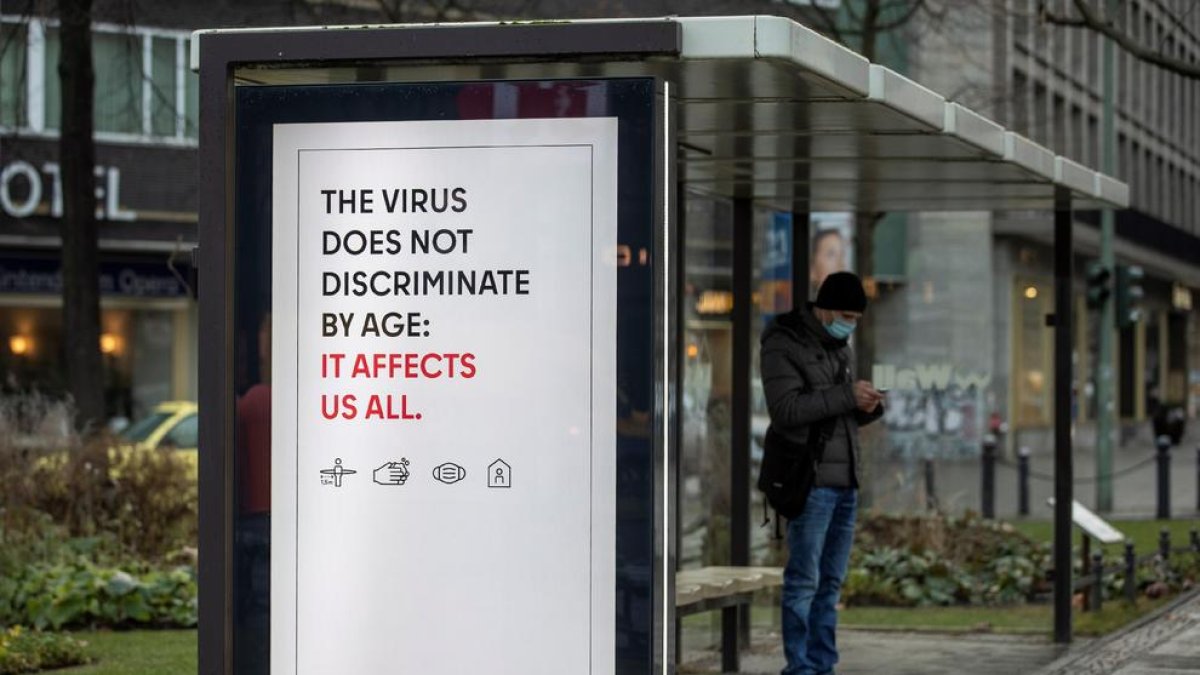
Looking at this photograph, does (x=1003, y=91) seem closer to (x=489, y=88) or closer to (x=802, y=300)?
(x=802, y=300)

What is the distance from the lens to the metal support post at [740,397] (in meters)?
10.8

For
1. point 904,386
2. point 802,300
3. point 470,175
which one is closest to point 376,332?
point 470,175

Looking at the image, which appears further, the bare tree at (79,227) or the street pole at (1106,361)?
the street pole at (1106,361)

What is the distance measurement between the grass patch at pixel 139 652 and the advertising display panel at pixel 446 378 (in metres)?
3.81

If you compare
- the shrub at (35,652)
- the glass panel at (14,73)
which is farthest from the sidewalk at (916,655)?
the glass panel at (14,73)

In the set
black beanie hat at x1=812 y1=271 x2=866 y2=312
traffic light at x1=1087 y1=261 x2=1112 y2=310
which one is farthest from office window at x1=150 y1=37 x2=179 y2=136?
black beanie hat at x1=812 y1=271 x2=866 y2=312

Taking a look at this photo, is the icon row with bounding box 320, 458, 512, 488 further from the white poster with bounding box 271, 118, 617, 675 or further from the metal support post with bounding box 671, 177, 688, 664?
the metal support post with bounding box 671, 177, 688, 664

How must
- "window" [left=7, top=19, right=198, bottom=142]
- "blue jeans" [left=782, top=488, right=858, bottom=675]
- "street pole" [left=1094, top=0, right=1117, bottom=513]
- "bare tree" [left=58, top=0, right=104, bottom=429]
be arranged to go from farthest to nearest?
"window" [left=7, top=19, right=198, bottom=142] → "street pole" [left=1094, top=0, right=1117, bottom=513] → "bare tree" [left=58, top=0, right=104, bottom=429] → "blue jeans" [left=782, top=488, right=858, bottom=675]

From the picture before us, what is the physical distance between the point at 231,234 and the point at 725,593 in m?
3.82

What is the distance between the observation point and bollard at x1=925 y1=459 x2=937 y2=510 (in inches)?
651

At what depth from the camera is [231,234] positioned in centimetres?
675

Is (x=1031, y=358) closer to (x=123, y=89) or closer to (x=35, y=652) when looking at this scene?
(x=123, y=89)

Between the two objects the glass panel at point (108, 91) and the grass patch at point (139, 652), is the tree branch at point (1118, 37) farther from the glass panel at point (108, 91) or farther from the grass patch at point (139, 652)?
the glass panel at point (108, 91)

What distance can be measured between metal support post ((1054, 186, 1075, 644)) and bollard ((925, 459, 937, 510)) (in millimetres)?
4396
